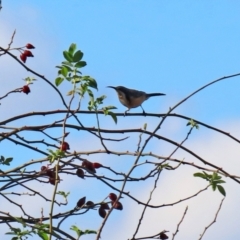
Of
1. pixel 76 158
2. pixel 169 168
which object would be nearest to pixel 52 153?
pixel 76 158

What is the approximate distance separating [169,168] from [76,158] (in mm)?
422

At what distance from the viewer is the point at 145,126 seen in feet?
10.1

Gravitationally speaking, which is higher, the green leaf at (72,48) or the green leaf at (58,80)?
the green leaf at (72,48)

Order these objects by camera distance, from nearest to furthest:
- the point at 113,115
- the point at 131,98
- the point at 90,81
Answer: the point at 90,81
the point at 113,115
the point at 131,98

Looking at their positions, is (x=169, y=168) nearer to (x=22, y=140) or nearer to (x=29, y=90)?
(x=22, y=140)

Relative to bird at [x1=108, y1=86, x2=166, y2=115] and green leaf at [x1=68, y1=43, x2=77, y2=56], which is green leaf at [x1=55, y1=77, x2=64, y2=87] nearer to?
green leaf at [x1=68, y1=43, x2=77, y2=56]

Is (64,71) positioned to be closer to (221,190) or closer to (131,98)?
(221,190)

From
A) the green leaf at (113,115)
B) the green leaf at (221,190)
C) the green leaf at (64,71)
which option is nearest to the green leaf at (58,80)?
the green leaf at (64,71)

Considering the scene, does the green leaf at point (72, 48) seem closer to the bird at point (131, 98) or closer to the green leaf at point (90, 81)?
the green leaf at point (90, 81)

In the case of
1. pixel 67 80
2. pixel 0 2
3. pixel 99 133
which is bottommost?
pixel 99 133

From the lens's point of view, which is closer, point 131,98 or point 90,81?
point 90,81

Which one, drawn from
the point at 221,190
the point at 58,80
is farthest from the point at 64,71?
the point at 221,190

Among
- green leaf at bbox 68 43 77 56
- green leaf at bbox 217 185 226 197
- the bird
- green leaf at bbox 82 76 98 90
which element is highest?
the bird

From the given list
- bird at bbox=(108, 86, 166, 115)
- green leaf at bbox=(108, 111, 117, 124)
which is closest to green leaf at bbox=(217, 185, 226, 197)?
green leaf at bbox=(108, 111, 117, 124)
